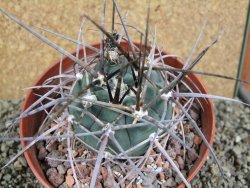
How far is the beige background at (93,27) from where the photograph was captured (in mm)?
1124

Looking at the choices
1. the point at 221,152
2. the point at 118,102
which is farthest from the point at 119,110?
the point at 221,152

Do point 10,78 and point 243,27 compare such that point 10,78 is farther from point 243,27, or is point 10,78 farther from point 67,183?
point 243,27

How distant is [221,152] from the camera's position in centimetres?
111

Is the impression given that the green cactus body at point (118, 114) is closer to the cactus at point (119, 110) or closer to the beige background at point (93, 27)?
the cactus at point (119, 110)

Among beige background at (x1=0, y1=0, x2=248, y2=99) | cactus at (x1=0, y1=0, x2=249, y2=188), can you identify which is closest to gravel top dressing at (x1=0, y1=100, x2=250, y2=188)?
beige background at (x1=0, y1=0, x2=248, y2=99)

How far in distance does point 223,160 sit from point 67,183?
0.47 meters

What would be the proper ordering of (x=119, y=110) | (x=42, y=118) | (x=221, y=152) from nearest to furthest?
(x=119, y=110) → (x=42, y=118) → (x=221, y=152)

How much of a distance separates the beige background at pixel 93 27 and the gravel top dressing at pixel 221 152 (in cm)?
12

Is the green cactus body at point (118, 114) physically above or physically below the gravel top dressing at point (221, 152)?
above

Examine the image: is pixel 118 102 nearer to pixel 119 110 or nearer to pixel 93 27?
pixel 119 110

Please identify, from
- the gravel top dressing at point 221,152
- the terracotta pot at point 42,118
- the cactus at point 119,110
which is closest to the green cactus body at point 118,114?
the cactus at point 119,110

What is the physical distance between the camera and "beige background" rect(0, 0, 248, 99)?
112 centimetres

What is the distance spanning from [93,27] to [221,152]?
51 cm

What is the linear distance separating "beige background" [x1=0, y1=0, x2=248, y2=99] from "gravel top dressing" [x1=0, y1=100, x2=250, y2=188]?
118mm
